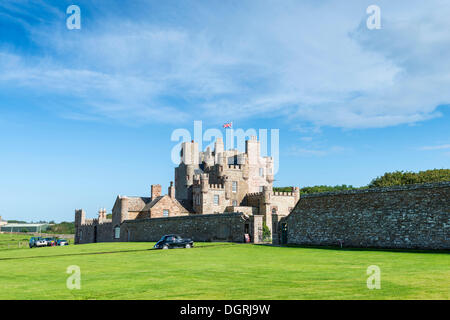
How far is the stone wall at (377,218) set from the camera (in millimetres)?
29891

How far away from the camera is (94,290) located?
13.5m

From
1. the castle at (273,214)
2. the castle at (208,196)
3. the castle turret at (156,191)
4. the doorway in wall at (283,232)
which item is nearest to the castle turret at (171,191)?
the castle at (208,196)

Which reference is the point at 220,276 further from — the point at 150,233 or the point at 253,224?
the point at 150,233

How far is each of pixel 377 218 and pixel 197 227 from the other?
72.5ft

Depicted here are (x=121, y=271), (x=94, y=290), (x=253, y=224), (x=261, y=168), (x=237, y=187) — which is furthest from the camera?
(x=261, y=168)

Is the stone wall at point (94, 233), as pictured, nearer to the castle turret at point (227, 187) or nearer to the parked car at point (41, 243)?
the parked car at point (41, 243)

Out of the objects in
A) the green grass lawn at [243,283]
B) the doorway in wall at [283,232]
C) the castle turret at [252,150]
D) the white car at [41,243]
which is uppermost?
the castle turret at [252,150]

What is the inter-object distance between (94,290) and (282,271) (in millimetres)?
7798

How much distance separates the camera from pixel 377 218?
33344 millimetres

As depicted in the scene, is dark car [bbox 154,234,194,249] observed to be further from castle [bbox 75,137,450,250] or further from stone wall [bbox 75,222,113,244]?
stone wall [bbox 75,222,113,244]

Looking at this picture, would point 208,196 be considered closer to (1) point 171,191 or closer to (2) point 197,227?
(1) point 171,191

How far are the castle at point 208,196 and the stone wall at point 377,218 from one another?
26.6 m

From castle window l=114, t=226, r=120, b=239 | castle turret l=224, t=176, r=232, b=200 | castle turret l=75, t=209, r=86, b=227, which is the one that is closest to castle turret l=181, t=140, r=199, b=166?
castle turret l=224, t=176, r=232, b=200
